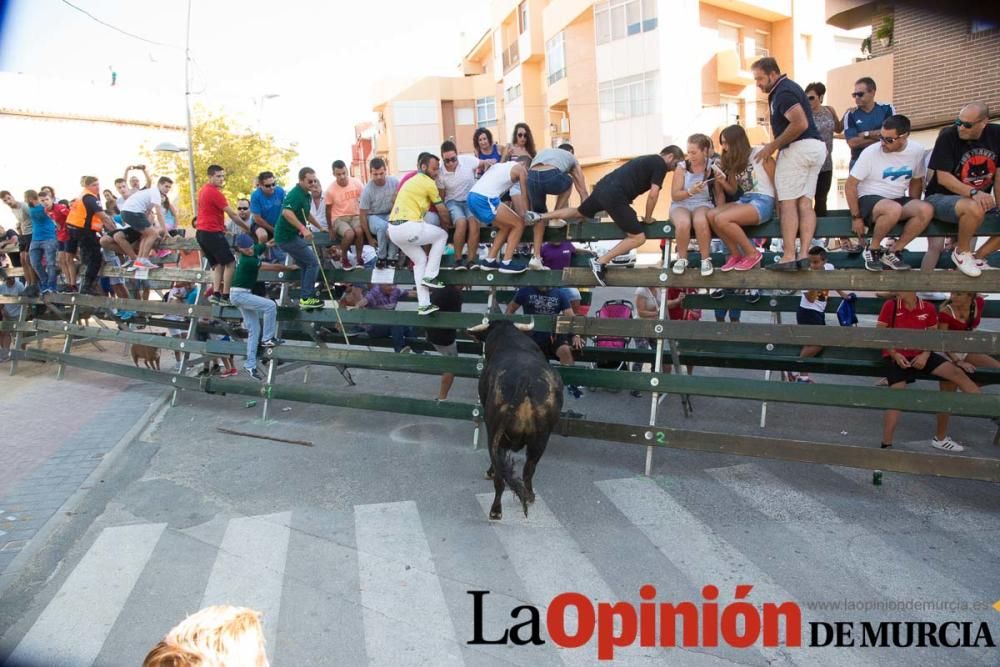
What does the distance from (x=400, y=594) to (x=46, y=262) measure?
12.5 m

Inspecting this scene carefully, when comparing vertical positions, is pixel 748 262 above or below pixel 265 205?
below

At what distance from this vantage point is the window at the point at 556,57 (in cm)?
3612

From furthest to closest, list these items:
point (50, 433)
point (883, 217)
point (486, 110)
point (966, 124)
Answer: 1. point (486, 110)
2. point (50, 433)
3. point (883, 217)
4. point (966, 124)

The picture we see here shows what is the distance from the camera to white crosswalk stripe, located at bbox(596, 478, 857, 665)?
13.4 feet

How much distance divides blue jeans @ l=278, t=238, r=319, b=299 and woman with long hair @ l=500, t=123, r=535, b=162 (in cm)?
275

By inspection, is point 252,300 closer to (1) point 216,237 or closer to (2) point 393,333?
(1) point 216,237

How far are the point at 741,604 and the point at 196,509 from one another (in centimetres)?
492

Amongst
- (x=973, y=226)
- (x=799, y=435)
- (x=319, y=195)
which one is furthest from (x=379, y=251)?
(x=973, y=226)

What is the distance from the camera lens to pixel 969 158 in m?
5.79

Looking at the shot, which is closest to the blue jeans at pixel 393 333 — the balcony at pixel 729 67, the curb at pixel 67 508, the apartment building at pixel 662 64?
the curb at pixel 67 508

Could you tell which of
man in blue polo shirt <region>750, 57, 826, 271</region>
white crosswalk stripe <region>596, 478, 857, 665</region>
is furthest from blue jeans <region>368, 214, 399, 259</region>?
man in blue polo shirt <region>750, 57, 826, 271</region>

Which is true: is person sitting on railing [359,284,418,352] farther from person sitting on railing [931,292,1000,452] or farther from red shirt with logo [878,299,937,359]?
person sitting on railing [931,292,1000,452]

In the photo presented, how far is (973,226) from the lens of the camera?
5453 millimetres

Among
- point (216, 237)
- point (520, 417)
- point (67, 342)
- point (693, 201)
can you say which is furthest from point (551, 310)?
point (67, 342)
